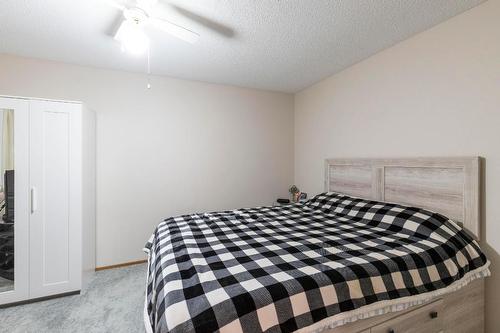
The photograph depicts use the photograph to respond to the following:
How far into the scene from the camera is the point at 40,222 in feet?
6.89

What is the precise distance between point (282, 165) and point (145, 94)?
214 cm

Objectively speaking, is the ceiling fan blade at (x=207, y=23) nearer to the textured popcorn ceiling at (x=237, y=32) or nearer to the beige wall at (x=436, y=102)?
the textured popcorn ceiling at (x=237, y=32)

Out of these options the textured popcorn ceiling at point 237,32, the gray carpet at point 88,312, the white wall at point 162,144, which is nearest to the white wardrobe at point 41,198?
the gray carpet at point 88,312

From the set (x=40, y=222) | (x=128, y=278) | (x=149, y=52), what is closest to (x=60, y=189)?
(x=40, y=222)

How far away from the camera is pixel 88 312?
6.42 feet

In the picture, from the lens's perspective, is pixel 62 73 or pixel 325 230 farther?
pixel 62 73

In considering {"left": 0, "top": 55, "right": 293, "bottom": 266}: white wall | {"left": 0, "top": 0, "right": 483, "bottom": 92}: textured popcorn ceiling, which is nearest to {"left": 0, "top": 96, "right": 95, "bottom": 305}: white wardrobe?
{"left": 0, "top": 55, "right": 293, "bottom": 266}: white wall

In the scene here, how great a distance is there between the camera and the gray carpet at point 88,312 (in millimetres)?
1775

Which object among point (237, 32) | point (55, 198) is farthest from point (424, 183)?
point (55, 198)

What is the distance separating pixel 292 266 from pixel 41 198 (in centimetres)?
231

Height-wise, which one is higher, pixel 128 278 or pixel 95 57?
pixel 95 57

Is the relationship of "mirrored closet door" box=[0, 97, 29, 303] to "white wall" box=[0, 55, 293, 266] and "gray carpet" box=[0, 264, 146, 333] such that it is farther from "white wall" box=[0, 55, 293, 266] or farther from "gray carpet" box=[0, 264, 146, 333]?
"white wall" box=[0, 55, 293, 266]

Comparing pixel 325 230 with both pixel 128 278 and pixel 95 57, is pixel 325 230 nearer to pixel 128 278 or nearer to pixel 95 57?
pixel 128 278

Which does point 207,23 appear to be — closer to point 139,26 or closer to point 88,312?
point 139,26
